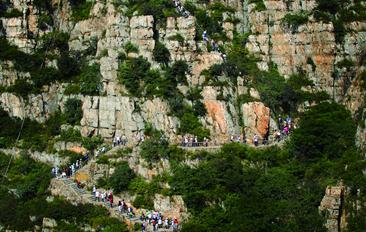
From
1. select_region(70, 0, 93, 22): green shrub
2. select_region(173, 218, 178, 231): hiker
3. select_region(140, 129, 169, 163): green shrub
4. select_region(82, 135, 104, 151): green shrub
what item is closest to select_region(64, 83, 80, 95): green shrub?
select_region(82, 135, 104, 151): green shrub

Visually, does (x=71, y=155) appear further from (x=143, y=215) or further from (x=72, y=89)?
(x=143, y=215)

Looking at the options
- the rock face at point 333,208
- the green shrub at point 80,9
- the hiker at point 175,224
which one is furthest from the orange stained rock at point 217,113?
the green shrub at point 80,9

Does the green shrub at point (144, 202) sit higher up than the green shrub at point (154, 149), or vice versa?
the green shrub at point (154, 149)

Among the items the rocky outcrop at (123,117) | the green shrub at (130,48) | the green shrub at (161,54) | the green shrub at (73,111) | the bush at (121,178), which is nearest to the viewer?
the bush at (121,178)

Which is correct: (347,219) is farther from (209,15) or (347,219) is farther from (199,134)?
(209,15)

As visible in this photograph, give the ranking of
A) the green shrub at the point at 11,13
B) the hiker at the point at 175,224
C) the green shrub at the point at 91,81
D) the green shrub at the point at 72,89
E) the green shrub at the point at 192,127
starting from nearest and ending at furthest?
the hiker at the point at 175,224 → the green shrub at the point at 192,127 → the green shrub at the point at 91,81 → the green shrub at the point at 72,89 → the green shrub at the point at 11,13

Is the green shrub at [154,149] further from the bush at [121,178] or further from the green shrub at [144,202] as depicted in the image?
the green shrub at [144,202]

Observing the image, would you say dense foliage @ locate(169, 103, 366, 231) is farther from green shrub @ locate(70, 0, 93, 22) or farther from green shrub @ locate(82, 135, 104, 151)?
green shrub @ locate(70, 0, 93, 22)
